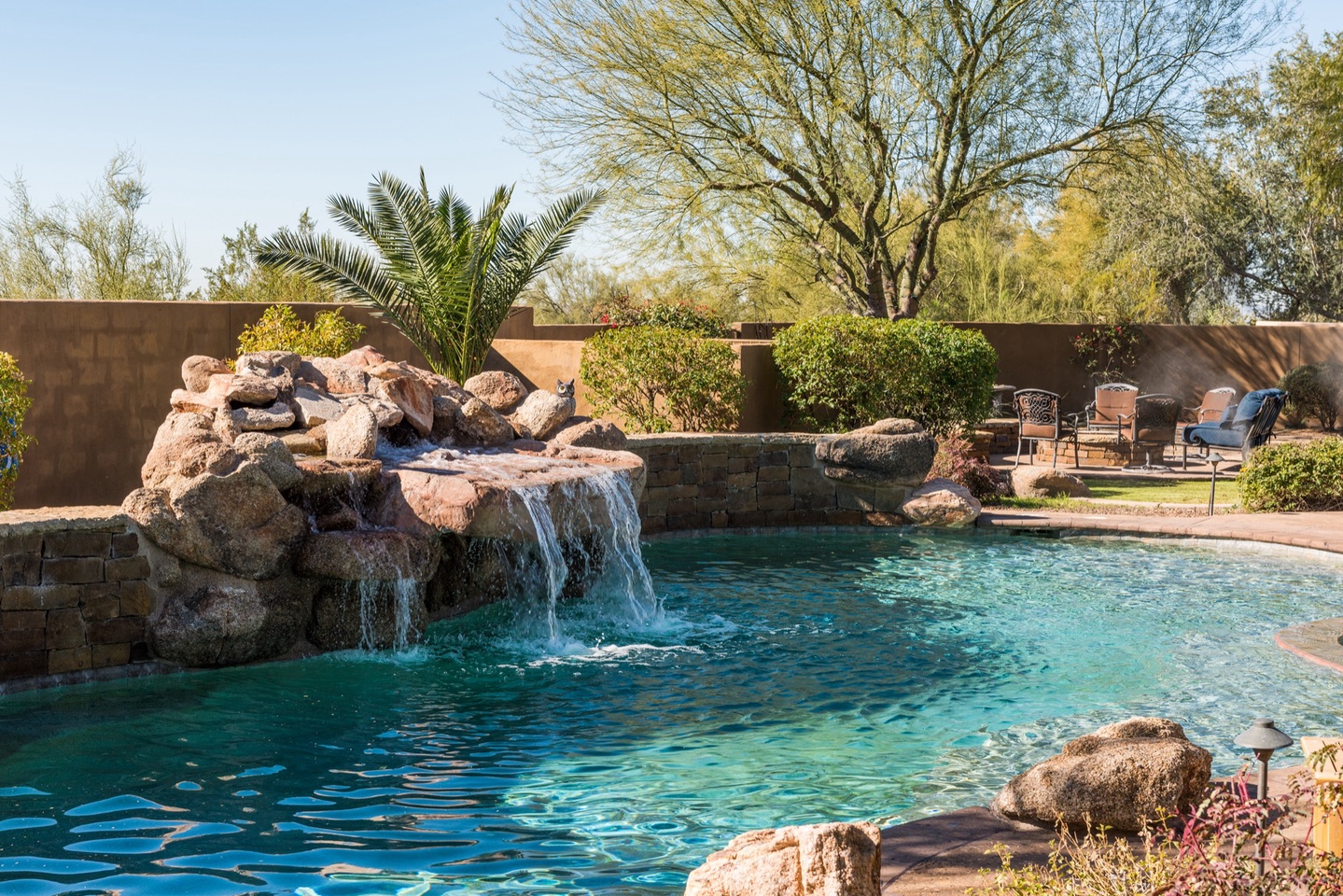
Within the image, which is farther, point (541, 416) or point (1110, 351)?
point (1110, 351)

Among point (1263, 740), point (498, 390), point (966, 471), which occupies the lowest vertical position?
point (1263, 740)

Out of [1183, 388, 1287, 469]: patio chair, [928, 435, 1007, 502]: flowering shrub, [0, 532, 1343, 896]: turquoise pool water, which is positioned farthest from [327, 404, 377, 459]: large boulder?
[1183, 388, 1287, 469]: patio chair

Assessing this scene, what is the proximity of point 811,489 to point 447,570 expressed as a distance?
4829 millimetres

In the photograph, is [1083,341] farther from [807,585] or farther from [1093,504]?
[807,585]

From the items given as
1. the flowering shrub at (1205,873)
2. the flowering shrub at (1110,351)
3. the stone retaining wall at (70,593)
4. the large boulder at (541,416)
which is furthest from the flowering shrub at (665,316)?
the flowering shrub at (1205,873)

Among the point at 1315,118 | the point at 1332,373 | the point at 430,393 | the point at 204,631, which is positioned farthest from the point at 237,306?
the point at 1315,118

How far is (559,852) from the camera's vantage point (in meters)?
4.79

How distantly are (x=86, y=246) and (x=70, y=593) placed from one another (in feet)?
51.5

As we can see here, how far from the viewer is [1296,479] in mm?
12469

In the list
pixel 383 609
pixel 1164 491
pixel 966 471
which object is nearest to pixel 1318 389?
pixel 1164 491

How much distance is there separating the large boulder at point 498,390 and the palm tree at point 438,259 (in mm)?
2370

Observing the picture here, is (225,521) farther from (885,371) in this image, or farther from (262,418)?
(885,371)

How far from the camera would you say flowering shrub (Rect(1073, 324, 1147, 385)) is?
21.0 meters

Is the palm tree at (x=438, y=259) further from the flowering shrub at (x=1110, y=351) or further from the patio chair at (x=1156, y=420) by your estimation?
the flowering shrub at (x=1110, y=351)
